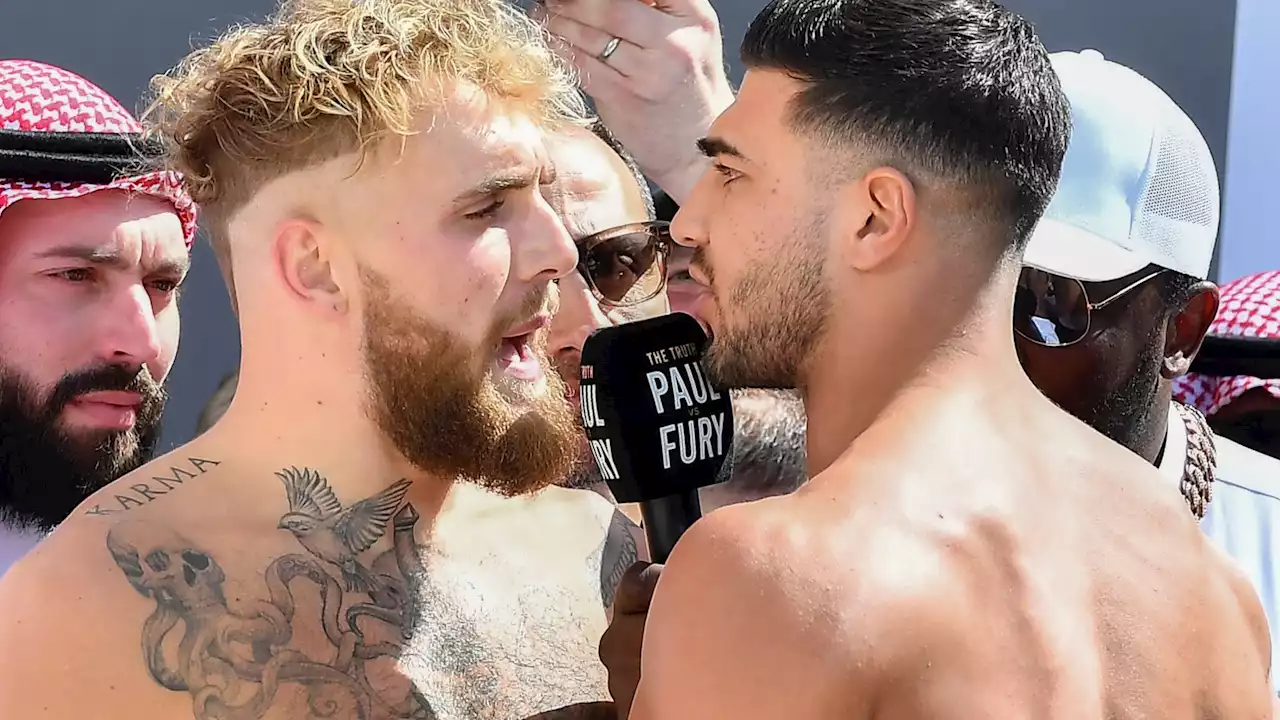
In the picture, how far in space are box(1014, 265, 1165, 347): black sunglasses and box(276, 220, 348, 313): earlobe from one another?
129cm

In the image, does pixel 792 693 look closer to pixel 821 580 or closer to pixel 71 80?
pixel 821 580

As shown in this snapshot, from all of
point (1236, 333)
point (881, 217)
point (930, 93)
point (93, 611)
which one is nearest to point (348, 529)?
point (93, 611)

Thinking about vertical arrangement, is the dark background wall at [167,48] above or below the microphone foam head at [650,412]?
below

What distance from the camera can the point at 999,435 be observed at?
1843 millimetres

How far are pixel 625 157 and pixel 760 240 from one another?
1.31 m

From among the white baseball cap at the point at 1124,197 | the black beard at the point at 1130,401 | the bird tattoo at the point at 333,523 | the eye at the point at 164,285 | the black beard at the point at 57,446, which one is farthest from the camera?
the eye at the point at 164,285

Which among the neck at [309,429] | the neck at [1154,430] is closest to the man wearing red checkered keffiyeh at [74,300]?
the neck at [309,429]

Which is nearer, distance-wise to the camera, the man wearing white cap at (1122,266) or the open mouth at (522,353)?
the open mouth at (522,353)

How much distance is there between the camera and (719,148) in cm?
207

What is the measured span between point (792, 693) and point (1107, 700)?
0.39 meters

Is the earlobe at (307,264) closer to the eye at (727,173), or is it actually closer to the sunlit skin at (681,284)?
the eye at (727,173)

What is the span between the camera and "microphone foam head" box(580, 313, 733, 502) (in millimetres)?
1997

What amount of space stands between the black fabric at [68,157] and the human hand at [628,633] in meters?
1.58

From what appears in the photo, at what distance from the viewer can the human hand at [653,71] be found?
307 cm
